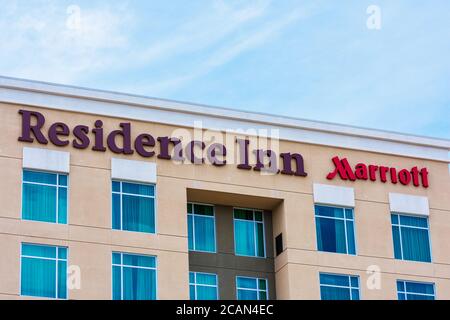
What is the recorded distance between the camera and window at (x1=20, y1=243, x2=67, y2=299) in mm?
45094

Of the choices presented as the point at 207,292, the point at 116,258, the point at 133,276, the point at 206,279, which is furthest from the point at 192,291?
the point at 116,258

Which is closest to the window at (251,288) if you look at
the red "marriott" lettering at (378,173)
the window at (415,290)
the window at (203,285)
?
the window at (203,285)

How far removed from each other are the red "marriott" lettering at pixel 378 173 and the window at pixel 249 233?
3796mm

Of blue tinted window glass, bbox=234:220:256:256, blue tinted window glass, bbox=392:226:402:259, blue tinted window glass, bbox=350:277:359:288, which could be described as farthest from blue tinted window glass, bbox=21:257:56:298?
blue tinted window glass, bbox=392:226:402:259

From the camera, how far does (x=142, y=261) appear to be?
47.5 meters

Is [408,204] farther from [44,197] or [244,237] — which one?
[44,197]

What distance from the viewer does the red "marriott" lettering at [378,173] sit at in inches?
2066

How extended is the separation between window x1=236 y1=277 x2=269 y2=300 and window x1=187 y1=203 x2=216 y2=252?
6.13ft

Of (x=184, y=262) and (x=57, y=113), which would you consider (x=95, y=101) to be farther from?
(x=184, y=262)

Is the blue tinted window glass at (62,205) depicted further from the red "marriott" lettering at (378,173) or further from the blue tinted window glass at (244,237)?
the red "marriott" lettering at (378,173)

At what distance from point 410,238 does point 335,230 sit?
3832 millimetres

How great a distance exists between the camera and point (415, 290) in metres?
51.8

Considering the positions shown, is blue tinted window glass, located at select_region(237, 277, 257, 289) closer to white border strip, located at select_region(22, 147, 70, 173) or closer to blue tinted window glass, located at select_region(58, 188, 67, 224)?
blue tinted window glass, located at select_region(58, 188, 67, 224)
